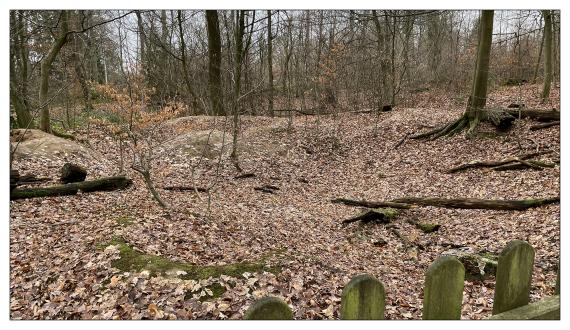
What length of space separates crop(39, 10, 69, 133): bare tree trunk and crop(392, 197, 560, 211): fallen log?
9.23 m

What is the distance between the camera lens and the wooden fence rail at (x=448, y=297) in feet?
5.41

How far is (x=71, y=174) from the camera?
789 cm

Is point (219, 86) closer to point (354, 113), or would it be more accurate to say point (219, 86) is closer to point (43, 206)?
point (354, 113)

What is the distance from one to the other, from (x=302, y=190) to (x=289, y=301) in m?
6.08

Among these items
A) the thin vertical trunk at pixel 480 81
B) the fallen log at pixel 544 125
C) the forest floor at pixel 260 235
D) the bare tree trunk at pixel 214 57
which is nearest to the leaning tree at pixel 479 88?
the thin vertical trunk at pixel 480 81

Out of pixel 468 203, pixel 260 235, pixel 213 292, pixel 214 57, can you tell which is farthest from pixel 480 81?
pixel 213 292

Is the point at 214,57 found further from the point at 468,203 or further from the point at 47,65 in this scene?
the point at 468,203

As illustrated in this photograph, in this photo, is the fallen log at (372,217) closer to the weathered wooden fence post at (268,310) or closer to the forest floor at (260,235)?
the forest floor at (260,235)

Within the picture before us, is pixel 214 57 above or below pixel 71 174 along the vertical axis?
above

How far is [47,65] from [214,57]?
6.69 m

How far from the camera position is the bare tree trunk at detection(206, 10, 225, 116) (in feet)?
51.9

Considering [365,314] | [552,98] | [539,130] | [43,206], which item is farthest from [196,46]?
[365,314]

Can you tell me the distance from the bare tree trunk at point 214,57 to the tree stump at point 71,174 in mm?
8157

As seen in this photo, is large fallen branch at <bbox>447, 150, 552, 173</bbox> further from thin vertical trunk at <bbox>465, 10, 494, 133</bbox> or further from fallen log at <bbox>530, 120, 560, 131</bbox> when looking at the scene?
thin vertical trunk at <bbox>465, 10, 494, 133</bbox>
